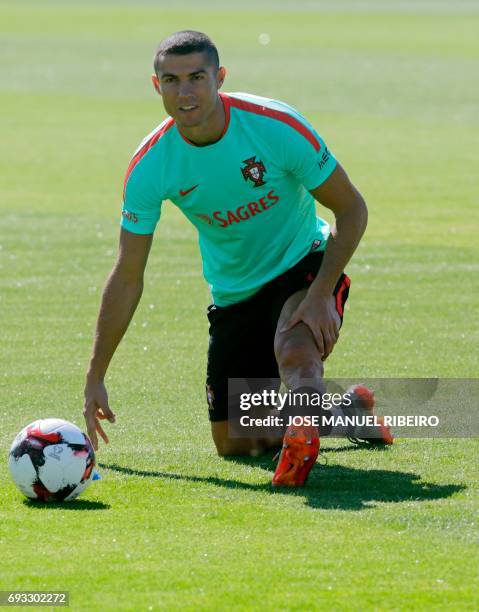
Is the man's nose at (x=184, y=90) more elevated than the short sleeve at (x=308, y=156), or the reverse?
the man's nose at (x=184, y=90)

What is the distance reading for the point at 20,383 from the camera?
10.5 metres

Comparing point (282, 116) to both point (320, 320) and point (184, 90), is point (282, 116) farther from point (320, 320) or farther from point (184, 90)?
point (320, 320)

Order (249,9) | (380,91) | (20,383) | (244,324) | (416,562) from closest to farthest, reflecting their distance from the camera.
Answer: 1. (416,562)
2. (244,324)
3. (20,383)
4. (380,91)
5. (249,9)

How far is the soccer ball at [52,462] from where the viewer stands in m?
7.45

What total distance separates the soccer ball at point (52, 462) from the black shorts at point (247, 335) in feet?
5.22

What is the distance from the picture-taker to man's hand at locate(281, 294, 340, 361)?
8.17 meters

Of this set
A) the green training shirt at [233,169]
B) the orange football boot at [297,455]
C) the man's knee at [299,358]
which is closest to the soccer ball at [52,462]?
the orange football boot at [297,455]

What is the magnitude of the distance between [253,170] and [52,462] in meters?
→ 2.15

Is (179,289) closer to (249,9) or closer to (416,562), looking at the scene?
(416,562)

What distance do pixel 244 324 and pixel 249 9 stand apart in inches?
3242

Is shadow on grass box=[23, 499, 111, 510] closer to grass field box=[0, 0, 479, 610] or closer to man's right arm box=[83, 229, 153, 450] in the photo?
grass field box=[0, 0, 479, 610]

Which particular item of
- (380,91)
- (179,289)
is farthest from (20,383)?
(380,91)

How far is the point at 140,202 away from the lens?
8.30 metres

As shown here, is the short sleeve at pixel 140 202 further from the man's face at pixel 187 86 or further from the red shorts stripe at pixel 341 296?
the red shorts stripe at pixel 341 296
